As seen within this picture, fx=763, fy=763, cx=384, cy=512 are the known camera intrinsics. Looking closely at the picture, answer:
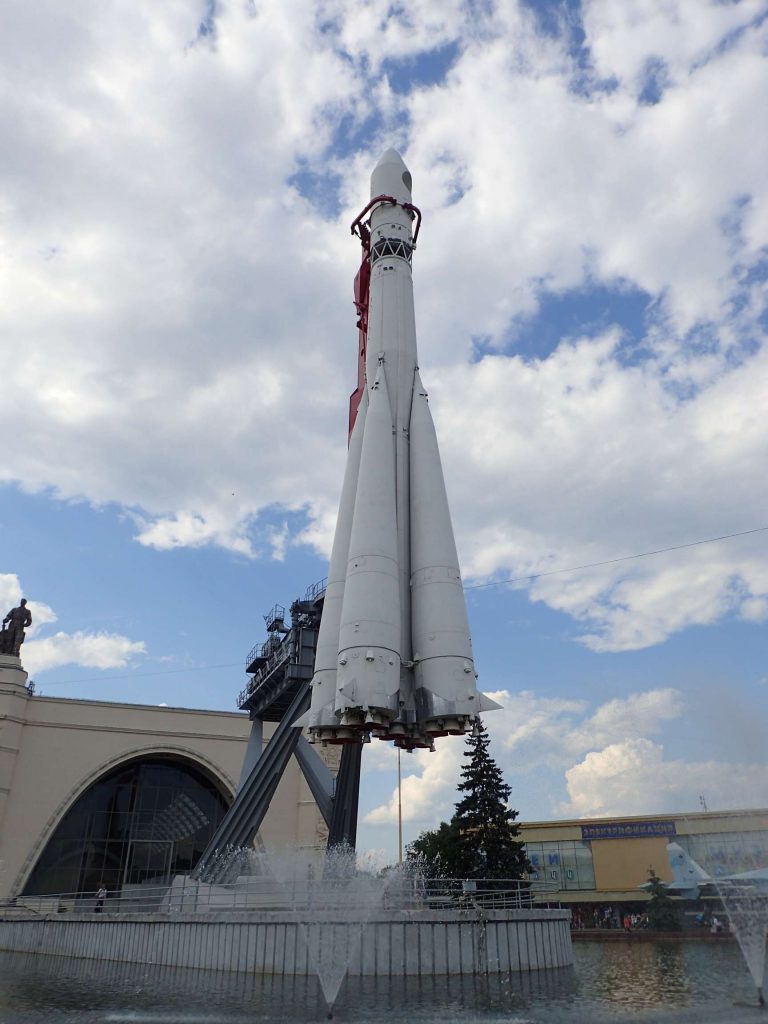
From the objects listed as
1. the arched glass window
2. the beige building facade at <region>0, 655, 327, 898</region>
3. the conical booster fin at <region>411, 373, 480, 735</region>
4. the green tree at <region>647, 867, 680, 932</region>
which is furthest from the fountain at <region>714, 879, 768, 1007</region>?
the arched glass window

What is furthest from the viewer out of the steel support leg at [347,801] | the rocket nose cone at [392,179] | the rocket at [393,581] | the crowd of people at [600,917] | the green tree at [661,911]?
the crowd of people at [600,917]

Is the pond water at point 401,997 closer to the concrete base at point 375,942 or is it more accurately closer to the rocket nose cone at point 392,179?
the concrete base at point 375,942

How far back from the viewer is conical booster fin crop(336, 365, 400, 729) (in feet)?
57.0

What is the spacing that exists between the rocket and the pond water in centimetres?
534

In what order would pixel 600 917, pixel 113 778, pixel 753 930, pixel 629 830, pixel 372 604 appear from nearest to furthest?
pixel 753 930, pixel 372 604, pixel 600 917, pixel 629 830, pixel 113 778

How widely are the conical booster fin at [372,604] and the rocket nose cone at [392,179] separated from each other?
1052 cm

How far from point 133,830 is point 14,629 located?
12441 mm

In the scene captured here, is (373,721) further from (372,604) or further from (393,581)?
(393,581)

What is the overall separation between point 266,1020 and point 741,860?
10629 millimetres

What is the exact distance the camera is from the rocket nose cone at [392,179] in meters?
27.3

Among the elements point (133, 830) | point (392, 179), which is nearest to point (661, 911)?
point (133, 830)

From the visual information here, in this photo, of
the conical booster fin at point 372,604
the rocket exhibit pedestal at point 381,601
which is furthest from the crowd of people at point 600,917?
the conical booster fin at point 372,604

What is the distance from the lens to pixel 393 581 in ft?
62.8

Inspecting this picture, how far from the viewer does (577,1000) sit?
12891 millimetres
